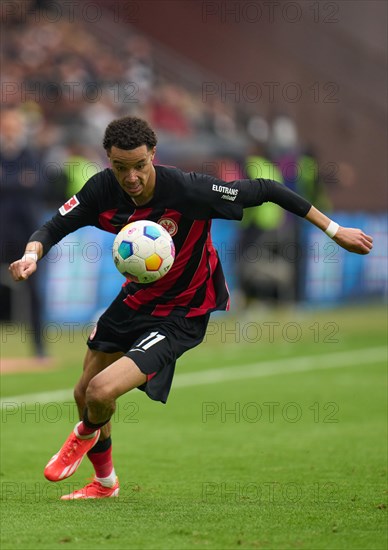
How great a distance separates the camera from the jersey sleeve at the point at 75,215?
6324 mm

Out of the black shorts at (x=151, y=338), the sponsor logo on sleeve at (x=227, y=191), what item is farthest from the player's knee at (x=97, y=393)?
the sponsor logo on sleeve at (x=227, y=191)

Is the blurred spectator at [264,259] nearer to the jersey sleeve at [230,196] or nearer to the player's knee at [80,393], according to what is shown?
the player's knee at [80,393]

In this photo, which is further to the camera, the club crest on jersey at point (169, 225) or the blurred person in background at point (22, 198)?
the blurred person in background at point (22, 198)

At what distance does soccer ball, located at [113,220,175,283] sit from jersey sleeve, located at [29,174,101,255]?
38cm

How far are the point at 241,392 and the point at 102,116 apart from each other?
11.6 metres

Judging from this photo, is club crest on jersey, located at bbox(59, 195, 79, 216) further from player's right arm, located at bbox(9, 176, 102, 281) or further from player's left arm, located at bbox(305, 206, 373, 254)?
player's left arm, located at bbox(305, 206, 373, 254)

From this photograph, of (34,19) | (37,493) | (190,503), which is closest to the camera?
(190,503)

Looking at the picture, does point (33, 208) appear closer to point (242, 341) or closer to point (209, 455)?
point (242, 341)

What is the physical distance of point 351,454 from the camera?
8.24m

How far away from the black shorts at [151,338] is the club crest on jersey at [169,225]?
0.55 meters

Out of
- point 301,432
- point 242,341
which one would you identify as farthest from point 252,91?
point 301,432

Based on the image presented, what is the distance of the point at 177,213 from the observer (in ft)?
20.7

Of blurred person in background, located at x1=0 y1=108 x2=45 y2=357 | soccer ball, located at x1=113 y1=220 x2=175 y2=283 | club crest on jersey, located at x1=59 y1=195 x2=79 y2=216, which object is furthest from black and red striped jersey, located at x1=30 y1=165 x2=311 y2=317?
blurred person in background, located at x1=0 y1=108 x2=45 y2=357

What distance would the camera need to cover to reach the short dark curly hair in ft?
19.6
